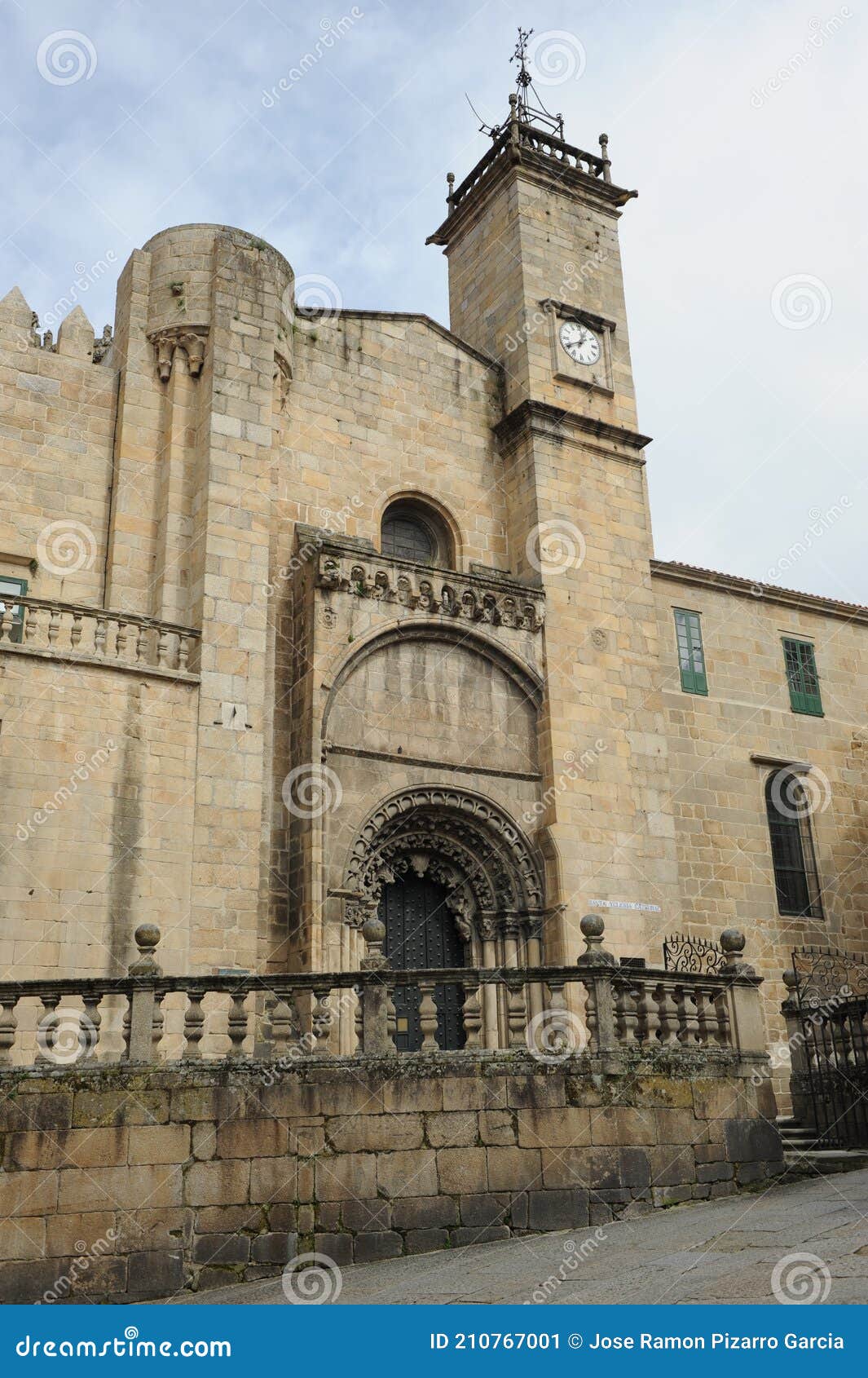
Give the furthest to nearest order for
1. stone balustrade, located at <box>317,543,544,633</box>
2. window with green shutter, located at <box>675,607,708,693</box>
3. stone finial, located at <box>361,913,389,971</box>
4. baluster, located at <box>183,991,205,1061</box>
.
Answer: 1. window with green shutter, located at <box>675,607,708,693</box>
2. stone balustrade, located at <box>317,543,544,633</box>
3. stone finial, located at <box>361,913,389,971</box>
4. baluster, located at <box>183,991,205,1061</box>

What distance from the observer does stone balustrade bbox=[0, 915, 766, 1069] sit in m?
10.3

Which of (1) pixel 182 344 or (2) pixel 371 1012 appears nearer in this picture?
(2) pixel 371 1012

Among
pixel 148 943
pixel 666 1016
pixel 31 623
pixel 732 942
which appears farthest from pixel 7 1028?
pixel 732 942

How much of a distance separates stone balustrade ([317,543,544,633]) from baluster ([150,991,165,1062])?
6.91m

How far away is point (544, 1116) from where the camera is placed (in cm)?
1067

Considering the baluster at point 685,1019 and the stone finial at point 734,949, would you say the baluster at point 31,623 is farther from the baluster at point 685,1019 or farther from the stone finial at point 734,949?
the stone finial at point 734,949

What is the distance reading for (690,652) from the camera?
68.4ft

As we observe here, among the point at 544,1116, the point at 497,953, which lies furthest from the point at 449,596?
the point at 544,1116

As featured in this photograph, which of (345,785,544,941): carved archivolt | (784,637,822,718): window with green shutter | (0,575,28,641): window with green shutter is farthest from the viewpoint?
(784,637,822,718): window with green shutter

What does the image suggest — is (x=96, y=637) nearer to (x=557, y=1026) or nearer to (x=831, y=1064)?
(x=557, y=1026)

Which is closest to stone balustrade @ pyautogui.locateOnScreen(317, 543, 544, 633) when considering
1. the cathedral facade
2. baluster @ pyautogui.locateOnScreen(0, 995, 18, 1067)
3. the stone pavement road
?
the cathedral facade

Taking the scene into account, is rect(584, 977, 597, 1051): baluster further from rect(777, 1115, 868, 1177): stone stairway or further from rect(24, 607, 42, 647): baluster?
rect(24, 607, 42, 647): baluster

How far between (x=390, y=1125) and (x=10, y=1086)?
9.89 feet

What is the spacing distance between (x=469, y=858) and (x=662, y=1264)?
892cm
